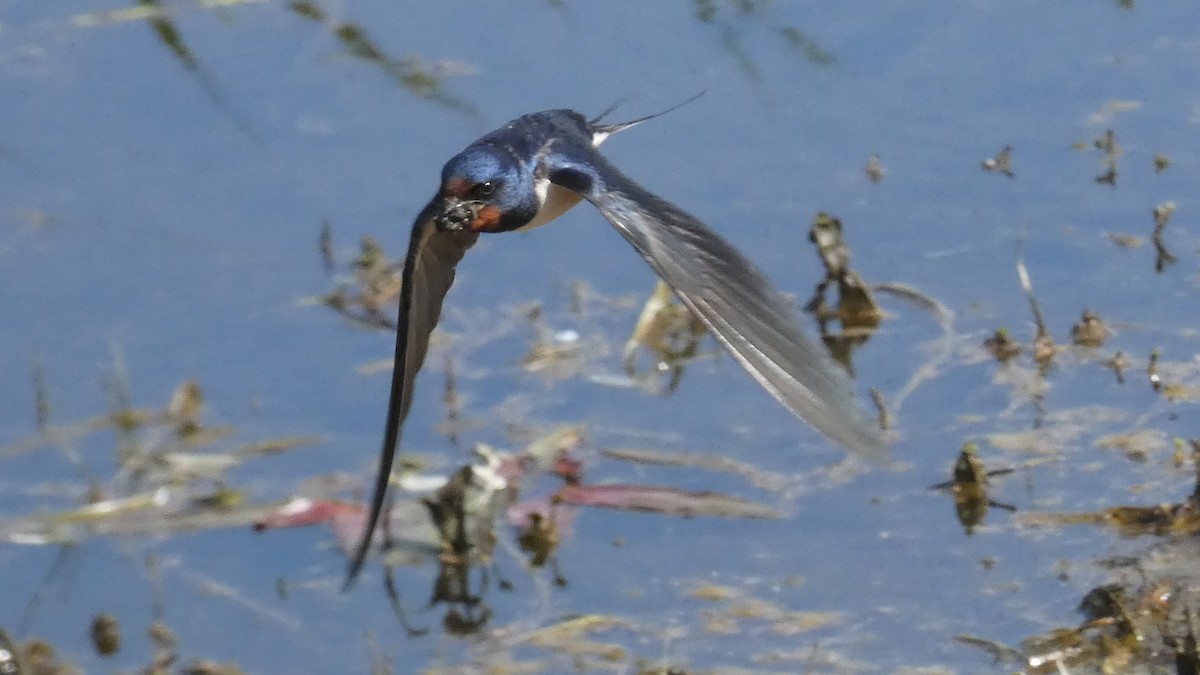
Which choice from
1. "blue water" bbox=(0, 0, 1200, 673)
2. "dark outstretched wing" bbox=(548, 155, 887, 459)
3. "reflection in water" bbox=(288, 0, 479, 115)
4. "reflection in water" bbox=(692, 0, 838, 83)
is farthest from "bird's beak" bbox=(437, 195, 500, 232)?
"reflection in water" bbox=(692, 0, 838, 83)

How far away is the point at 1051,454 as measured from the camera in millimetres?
4297

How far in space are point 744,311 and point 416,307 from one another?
53 centimetres

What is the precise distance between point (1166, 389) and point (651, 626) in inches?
41.9

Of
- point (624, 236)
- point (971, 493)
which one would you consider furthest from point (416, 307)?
point (971, 493)

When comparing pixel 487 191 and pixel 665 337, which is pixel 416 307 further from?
pixel 665 337

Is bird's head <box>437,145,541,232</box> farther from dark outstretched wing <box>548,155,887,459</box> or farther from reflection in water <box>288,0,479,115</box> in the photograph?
reflection in water <box>288,0,479,115</box>

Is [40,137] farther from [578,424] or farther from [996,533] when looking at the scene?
[996,533]

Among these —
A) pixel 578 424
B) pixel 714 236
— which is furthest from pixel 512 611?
pixel 714 236

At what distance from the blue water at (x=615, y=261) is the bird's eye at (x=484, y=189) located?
93cm

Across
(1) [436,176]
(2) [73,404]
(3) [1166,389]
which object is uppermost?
(3) [1166,389]

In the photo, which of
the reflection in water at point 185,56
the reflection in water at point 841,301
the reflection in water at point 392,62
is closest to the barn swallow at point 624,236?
the reflection in water at point 841,301

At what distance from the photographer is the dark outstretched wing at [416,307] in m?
3.12

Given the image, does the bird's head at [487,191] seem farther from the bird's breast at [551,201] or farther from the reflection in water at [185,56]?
the reflection in water at [185,56]

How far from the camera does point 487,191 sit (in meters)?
Result: 3.42
